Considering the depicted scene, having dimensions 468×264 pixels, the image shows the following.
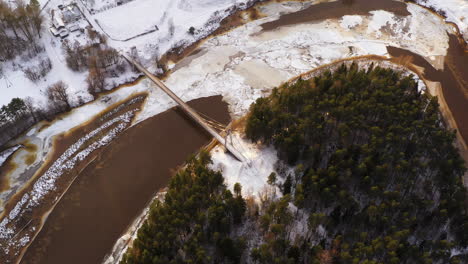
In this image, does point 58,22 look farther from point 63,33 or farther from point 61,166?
point 61,166

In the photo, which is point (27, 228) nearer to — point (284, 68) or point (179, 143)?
point (179, 143)

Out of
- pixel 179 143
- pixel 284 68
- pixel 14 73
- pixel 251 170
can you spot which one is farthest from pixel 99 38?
pixel 251 170

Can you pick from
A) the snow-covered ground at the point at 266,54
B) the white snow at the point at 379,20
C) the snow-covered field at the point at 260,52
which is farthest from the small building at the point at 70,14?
the white snow at the point at 379,20

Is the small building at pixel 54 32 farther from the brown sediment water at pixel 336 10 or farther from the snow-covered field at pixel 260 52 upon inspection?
the brown sediment water at pixel 336 10

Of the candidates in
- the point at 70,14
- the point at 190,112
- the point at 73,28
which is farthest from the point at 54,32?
the point at 190,112

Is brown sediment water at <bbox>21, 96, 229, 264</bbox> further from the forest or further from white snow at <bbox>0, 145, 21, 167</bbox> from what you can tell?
the forest
